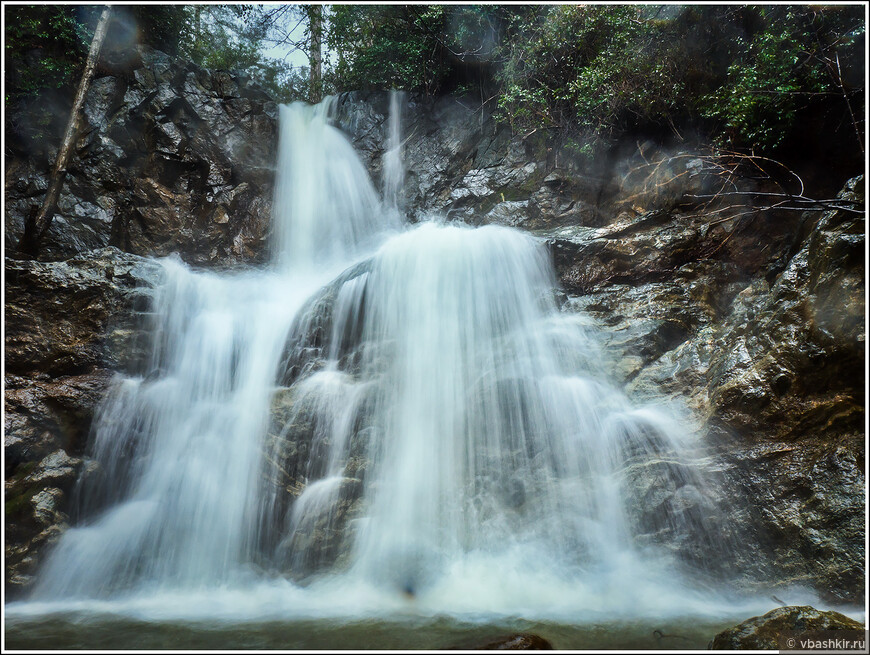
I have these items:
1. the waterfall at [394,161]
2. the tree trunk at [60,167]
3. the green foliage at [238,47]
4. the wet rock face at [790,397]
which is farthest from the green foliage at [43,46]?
the wet rock face at [790,397]

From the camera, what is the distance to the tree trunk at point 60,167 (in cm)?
817

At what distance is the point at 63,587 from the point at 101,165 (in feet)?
25.6

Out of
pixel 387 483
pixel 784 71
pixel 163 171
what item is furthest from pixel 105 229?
pixel 784 71

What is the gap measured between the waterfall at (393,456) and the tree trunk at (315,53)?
8526mm

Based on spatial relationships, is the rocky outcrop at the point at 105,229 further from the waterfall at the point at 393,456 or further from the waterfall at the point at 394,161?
the waterfall at the point at 394,161

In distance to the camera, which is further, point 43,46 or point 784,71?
point 43,46

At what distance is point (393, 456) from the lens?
564cm

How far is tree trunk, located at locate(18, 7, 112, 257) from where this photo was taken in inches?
322

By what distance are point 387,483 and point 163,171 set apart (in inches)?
332

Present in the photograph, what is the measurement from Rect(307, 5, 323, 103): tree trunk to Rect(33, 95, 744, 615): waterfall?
8.53 metres

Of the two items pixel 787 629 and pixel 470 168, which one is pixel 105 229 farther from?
pixel 787 629

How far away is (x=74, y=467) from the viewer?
18.1 feet

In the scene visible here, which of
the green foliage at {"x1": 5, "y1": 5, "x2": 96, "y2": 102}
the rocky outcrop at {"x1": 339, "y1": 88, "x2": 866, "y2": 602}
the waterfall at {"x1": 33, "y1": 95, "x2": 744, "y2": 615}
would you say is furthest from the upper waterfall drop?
the green foliage at {"x1": 5, "y1": 5, "x2": 96, "y2": 102}

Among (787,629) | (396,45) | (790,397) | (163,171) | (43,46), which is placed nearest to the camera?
(787,629)
